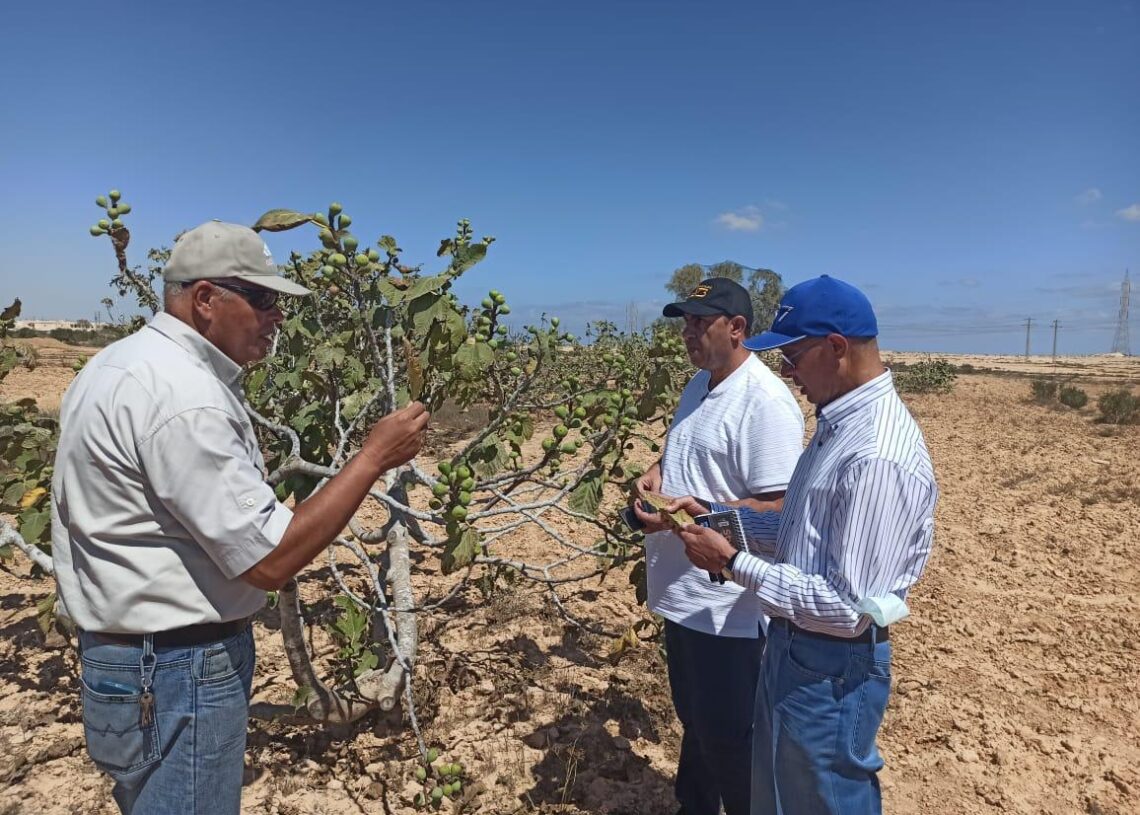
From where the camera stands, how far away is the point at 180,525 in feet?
4.65

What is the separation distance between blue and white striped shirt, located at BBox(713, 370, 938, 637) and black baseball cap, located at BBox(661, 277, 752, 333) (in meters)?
0.84

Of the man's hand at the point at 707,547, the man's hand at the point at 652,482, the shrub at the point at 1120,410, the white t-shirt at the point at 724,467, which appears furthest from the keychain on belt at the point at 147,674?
the shrub at the point at 1120,410

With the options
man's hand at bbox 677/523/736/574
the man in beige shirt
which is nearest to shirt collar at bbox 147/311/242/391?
the man in beige shirt

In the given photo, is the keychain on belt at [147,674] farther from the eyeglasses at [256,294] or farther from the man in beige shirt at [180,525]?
the eyeglasses at [256,294]

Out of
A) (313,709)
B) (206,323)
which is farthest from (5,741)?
(206,323)

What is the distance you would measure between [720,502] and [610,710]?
5.92 ft

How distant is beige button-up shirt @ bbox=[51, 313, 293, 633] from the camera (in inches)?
52.9

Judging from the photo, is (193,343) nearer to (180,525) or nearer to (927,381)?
(180,525)

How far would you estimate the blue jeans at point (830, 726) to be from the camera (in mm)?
1633

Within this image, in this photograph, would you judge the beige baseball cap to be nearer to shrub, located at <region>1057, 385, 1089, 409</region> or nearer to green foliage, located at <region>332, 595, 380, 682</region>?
green foliage, located at <region>332, 595, 380, 682</region>

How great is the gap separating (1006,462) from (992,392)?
645 inches

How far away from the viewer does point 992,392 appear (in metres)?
24.0

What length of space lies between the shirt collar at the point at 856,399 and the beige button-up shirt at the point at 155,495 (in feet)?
4.46

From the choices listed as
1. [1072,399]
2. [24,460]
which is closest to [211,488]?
[24,460]
